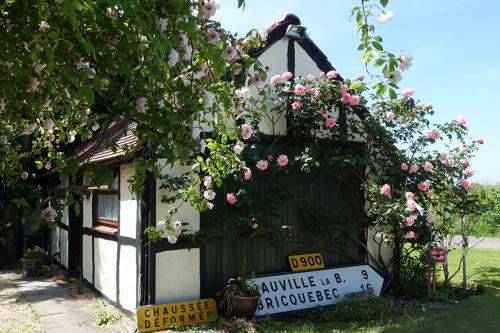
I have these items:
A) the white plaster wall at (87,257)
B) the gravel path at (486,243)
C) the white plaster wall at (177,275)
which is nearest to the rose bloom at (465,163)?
the white plaster wall at (177,275)

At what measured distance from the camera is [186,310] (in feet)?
20.6

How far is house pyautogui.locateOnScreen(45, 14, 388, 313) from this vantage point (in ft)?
21.0

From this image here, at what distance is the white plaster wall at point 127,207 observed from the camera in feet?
22.2

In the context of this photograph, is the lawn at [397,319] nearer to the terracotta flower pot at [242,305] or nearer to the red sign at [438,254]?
the terracotta flower pot at [242,305]

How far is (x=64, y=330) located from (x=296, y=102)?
4807 millimetres

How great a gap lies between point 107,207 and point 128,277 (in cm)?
183

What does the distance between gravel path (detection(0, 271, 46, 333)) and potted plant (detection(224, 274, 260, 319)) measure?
2.57 m

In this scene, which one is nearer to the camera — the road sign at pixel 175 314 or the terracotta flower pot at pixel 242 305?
the road sign at pixel 175 314

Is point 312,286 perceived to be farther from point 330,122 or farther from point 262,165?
point 330,122

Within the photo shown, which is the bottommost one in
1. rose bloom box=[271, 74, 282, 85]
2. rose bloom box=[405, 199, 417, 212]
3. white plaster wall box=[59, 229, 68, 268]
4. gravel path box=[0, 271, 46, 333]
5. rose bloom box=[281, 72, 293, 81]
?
gravel path box=[0, 271, 46, 333]

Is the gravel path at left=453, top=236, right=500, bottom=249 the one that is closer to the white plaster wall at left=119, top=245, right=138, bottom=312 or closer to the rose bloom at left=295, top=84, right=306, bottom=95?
the rose bloom at left=295, top=84, right=306, bottom=95

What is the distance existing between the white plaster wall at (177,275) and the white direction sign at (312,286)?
0.91m

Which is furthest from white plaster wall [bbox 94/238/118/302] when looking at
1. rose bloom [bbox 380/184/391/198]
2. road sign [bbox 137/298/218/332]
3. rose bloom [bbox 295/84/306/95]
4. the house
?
rose bloom [bbox 380/184/391/198]

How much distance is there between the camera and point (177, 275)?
647 centimetres
